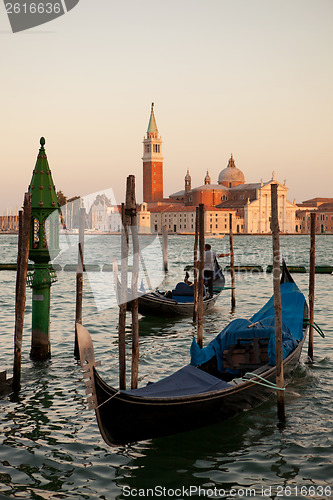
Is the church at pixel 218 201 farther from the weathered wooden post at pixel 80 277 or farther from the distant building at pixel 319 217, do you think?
the weathered wooden post at pixel 80 277

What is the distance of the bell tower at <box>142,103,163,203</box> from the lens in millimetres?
89750

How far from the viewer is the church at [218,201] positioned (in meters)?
81.2

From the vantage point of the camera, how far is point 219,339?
5684 mm

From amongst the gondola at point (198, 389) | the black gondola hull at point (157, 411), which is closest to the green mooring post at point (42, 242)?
the gondola at point (198, 389)

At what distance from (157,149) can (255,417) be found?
8990cm

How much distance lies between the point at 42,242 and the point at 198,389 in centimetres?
267

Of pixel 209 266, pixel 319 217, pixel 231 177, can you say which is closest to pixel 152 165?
pixel 231 177

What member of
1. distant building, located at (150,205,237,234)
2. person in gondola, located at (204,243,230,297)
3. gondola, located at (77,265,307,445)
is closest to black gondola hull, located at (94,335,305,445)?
gondola, located at (77,265,307,445)

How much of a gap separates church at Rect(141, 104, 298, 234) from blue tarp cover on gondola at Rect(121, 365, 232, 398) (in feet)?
236

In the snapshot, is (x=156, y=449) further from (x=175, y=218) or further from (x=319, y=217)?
(x=319, y=217)

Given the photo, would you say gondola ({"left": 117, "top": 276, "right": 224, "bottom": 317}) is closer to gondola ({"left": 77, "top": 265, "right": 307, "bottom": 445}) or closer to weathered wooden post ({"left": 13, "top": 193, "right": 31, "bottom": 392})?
gondola ({"left": 77, "top": 265, "right": 307, "bottom": 445})

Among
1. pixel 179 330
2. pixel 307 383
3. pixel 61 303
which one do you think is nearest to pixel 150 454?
pixel 307 383

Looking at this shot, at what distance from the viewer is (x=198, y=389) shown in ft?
15.0

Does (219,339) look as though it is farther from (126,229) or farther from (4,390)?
(4,390)
